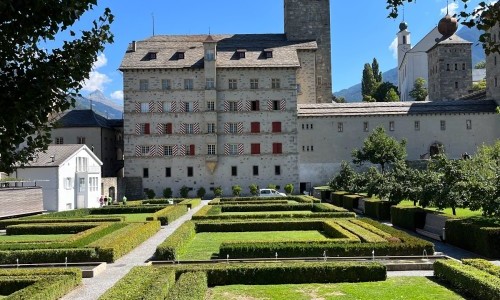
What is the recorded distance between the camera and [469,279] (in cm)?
1348

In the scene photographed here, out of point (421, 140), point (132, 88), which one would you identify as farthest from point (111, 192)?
point (421, 140)

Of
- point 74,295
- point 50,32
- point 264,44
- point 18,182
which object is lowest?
point 74,295

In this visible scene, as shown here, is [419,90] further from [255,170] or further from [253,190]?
[253,190]

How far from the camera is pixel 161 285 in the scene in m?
13.3

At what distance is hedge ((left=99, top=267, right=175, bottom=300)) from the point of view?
487 inches

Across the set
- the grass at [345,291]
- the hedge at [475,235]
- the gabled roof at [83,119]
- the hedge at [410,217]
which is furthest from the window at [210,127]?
the grass at [345,291]

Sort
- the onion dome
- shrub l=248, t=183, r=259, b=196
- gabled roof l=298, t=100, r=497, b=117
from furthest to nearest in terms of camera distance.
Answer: the onion dome < gabled roof l=298, t=100, r=497, b=117 < shrub l=248, t=183, r=259, b=196

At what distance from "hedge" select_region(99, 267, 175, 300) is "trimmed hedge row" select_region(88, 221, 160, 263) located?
510 cm

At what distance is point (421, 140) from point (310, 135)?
1351 cm

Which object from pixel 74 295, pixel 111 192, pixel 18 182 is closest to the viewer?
pixel 74 295

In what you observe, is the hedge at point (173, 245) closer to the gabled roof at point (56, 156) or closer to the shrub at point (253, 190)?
the gabled roof at point (56, 156)

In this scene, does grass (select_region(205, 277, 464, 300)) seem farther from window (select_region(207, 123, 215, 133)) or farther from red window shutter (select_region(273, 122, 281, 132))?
window (select_region(207, 123, 215, 133))

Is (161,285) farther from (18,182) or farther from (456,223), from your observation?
(18,182)

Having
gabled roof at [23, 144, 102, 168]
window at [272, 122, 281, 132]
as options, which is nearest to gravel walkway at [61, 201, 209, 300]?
gabled roof at [23, 144, 102, 168]
